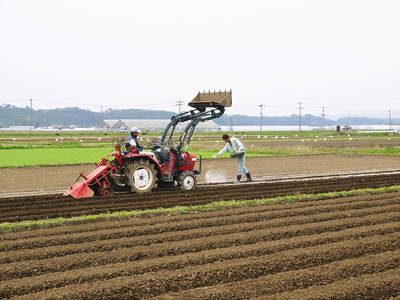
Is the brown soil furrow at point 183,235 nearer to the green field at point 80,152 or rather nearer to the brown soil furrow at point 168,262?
the brown soil furrow at point 168,262

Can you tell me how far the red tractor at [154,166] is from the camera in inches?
466

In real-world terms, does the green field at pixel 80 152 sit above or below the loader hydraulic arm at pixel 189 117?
below

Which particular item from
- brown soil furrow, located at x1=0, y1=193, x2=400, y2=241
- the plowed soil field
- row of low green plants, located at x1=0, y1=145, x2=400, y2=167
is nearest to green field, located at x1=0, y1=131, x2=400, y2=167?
row of low green plants, located at x1=0, y1=145, x2=400, y2=167

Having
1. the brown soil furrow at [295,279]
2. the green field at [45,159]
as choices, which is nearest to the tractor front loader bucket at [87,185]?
the brown soil furrow at [295,279]

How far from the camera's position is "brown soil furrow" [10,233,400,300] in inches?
202

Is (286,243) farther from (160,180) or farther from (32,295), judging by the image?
(160,180)

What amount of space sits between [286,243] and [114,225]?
287 centimetres

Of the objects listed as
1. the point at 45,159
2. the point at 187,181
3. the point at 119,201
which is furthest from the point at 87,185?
the point at 45,159

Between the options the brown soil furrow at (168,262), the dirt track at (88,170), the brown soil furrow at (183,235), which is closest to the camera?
the brown soil furrow at (168,262)

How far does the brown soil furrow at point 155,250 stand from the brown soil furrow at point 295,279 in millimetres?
1404

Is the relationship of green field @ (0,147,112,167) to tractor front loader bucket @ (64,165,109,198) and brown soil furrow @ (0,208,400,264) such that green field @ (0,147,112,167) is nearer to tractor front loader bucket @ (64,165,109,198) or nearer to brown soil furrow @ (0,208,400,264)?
tractor front loader bucket @ (64,165,109,198)

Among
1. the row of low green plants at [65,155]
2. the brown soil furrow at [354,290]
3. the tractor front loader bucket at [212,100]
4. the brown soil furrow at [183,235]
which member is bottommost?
the brown soil furrow at [354,290]

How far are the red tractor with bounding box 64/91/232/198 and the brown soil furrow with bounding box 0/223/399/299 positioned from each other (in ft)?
18.2

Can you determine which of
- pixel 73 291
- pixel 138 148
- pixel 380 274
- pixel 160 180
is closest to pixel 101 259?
pixel 73 291
